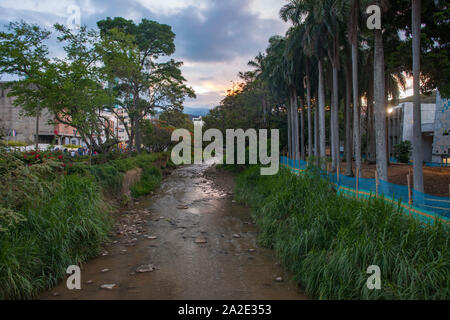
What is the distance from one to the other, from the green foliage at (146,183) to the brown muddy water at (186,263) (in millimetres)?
3299

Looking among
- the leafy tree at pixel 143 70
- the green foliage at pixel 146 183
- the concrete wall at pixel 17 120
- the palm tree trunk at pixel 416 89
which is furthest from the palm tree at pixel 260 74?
the concrete wall at pixel 17 120

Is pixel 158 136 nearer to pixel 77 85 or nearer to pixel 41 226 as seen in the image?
pixel 77 85

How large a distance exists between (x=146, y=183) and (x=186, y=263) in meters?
11.7

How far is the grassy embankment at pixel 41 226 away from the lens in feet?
17.9

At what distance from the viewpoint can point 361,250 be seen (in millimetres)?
5535

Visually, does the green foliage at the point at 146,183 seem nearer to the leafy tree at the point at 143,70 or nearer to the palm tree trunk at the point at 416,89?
the leafy tree at the point at 143,70

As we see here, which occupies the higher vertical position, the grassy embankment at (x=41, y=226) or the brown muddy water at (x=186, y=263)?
the grassy embankment at (x=41, y=226)

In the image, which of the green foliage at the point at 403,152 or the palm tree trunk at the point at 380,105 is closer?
the palm tree trunk at the point at 380,105

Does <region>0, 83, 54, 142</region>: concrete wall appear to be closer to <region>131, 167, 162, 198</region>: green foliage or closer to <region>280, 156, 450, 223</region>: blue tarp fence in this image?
<region>131, 167, 162, 198</region>: green foliage

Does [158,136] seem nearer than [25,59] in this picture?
No

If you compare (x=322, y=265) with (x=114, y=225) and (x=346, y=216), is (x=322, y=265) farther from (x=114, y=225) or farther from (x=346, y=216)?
(x=114, y=225)

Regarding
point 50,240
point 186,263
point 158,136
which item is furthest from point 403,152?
point 50,240
